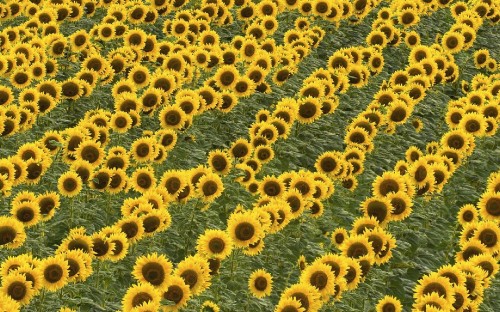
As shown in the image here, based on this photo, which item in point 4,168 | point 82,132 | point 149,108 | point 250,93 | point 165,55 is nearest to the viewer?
point 4,168

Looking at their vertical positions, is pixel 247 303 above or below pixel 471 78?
below

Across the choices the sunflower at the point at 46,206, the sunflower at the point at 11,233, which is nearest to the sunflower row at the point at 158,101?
the sunflower at the point at 46,206

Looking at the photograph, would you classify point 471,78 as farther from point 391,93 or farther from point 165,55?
point 165,55

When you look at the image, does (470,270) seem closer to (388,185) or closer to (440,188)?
(388,185)

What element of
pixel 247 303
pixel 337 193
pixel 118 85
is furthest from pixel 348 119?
pixel 247 303

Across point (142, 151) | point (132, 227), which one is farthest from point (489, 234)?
point (142, 151)

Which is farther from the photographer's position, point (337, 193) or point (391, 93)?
point (391, 93)

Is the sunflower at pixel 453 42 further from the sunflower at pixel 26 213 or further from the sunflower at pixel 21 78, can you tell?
the sunflower at pixel 26 213
